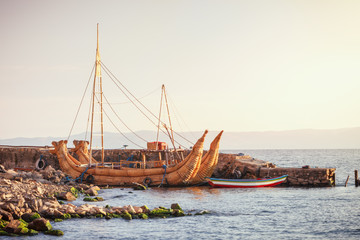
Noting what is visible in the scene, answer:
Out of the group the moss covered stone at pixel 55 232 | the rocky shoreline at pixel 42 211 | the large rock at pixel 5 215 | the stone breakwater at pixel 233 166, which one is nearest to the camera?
the moss covered stone at pixel 55 232

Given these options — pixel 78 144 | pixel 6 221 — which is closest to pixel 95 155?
pixel 78 144

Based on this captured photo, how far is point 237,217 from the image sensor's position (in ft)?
85.0

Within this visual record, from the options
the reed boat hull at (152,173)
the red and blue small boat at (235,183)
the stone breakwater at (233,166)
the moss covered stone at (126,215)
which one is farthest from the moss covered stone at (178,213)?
the stone breakwater at (233,166)

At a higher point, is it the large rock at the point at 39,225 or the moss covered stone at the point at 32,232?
the large rock at the point at 39,225

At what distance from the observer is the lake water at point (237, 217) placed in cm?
2128

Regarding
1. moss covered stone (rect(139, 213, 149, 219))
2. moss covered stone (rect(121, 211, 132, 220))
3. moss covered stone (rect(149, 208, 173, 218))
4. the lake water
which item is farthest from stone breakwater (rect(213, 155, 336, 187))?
moss covered stone (rect(121, 211, 132, 220))

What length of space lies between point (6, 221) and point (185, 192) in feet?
58.6

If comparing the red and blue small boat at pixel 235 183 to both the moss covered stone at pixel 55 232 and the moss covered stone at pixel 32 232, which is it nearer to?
the moss covered stone at pixel 55 232

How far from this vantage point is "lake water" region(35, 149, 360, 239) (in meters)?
21.3

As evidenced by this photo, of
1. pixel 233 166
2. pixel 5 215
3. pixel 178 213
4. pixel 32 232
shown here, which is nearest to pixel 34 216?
pixel 5 215

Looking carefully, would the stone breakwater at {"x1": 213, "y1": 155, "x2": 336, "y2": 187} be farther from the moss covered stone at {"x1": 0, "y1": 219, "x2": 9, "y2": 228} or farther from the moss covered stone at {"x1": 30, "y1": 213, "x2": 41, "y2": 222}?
the moss covered stone at {"x1": 0, "y1": 219, "x2": 9, "y2": 228}

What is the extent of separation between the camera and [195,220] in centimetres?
2417

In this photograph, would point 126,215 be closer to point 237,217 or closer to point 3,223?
point 3,223

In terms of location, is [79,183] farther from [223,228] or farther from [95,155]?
[223,228]
